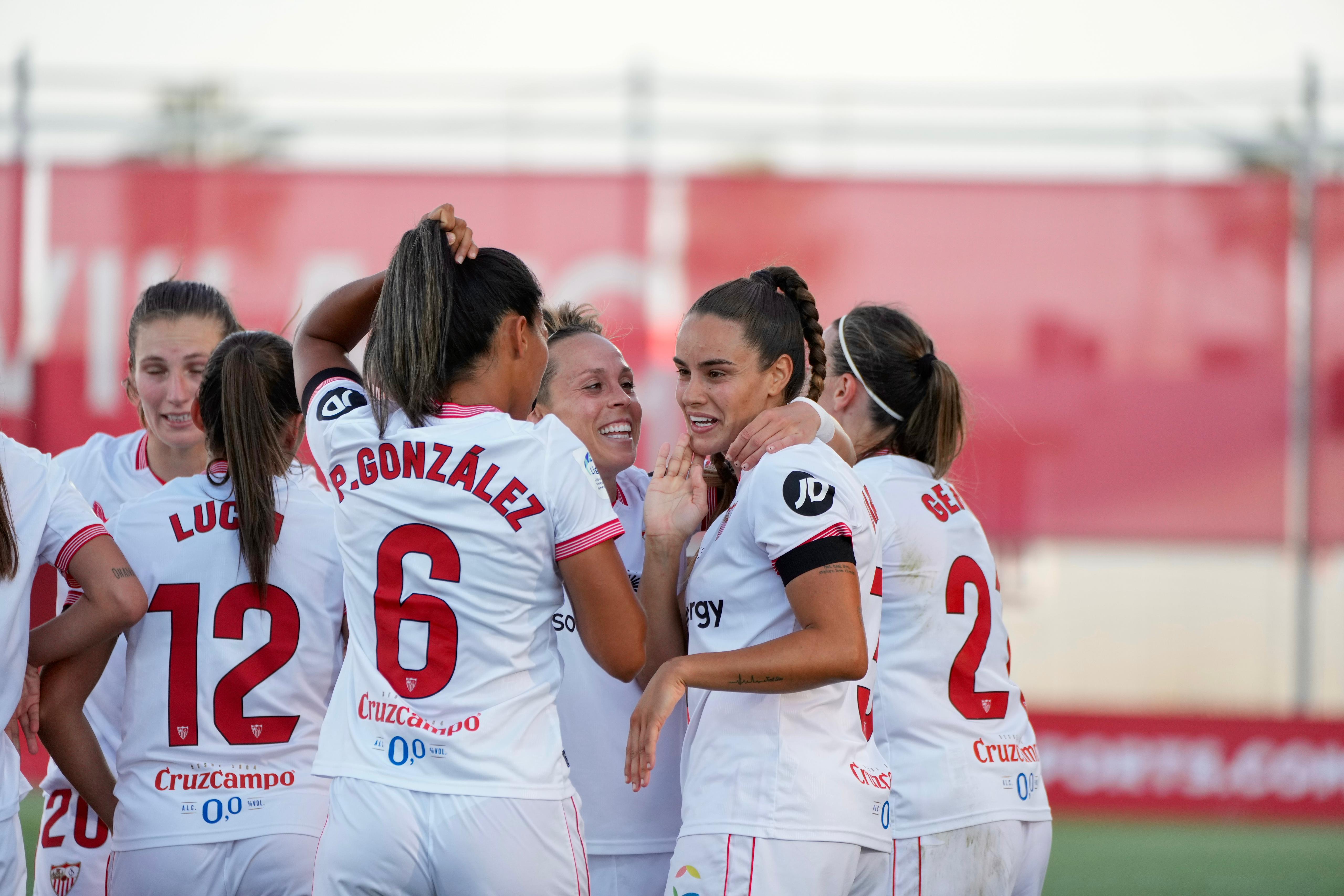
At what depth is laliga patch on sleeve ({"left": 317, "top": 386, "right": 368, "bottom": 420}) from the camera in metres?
2.62

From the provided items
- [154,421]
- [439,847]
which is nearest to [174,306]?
[154,421]

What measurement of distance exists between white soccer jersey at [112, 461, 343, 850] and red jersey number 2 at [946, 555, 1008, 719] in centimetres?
161

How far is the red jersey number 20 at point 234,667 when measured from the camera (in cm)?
285

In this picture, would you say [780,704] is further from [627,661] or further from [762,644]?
[627,661]

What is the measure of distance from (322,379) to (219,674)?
0.74m

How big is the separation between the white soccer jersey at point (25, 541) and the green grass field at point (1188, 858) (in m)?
4.29

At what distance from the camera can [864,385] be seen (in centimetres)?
351

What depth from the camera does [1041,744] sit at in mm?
8328

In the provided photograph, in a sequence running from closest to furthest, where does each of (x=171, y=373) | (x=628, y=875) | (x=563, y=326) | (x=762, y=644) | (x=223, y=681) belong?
(x=762, y=644) → (x=223, y=681) → (x=628, y=875) → (x=563, y=326) → (x=171, y=373)

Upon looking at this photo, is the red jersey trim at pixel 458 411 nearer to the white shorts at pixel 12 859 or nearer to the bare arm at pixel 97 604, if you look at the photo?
the bare arm at pixel 97 604

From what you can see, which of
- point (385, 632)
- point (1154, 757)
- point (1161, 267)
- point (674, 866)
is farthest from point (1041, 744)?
point (385, 632)

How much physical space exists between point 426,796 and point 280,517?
929 mm

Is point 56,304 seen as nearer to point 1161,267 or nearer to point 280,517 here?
point 280,517

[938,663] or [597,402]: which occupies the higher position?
[597,402]
